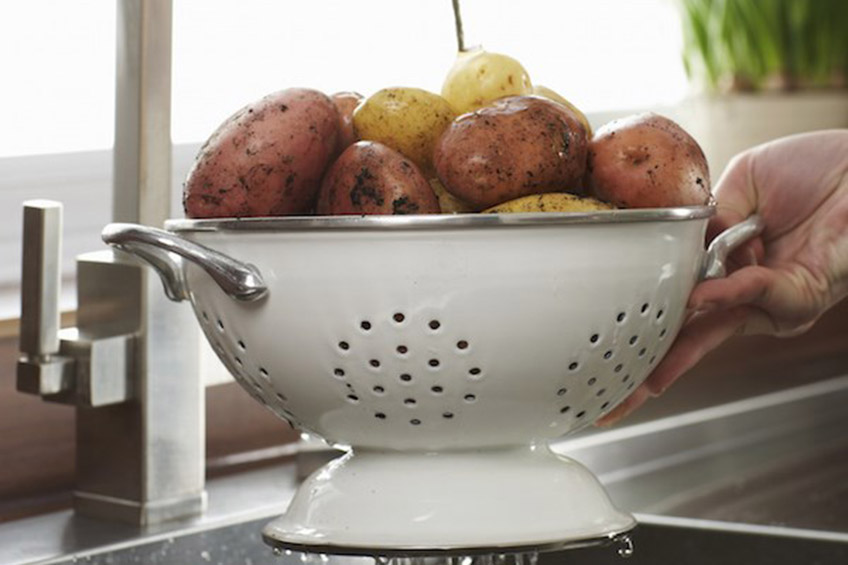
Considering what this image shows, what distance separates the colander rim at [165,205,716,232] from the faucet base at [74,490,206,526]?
430 mm

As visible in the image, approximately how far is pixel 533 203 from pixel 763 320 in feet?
1.23

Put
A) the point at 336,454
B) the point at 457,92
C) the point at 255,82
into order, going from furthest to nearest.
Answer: the point at 255,82 → the point at 336,454 → the point at 457,92

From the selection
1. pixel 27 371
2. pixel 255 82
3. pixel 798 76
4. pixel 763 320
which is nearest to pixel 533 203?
pixel 763 320

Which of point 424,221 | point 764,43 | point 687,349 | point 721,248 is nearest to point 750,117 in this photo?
point 764,43

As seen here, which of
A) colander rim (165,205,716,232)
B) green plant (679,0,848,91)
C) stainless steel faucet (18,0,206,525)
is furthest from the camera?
green plant (679,0,848,91)

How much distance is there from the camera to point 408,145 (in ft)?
2.33

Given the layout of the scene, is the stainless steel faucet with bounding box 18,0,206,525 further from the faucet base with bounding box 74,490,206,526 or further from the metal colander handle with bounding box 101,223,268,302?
the metal colander handle with bounding box 101,223,268,302

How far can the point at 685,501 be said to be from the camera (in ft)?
4.19

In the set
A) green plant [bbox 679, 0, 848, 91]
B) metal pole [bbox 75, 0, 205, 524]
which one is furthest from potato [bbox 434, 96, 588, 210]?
green plant [bbox 679, 0, 848, 91]

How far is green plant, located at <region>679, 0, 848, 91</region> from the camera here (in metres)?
2.27

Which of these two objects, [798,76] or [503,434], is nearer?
[503,434]

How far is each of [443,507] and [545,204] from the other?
15 cm

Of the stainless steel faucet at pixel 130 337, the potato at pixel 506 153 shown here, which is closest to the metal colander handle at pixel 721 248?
the potato at pixel 506 153

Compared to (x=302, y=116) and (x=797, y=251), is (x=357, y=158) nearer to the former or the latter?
(x=302, y=116)
